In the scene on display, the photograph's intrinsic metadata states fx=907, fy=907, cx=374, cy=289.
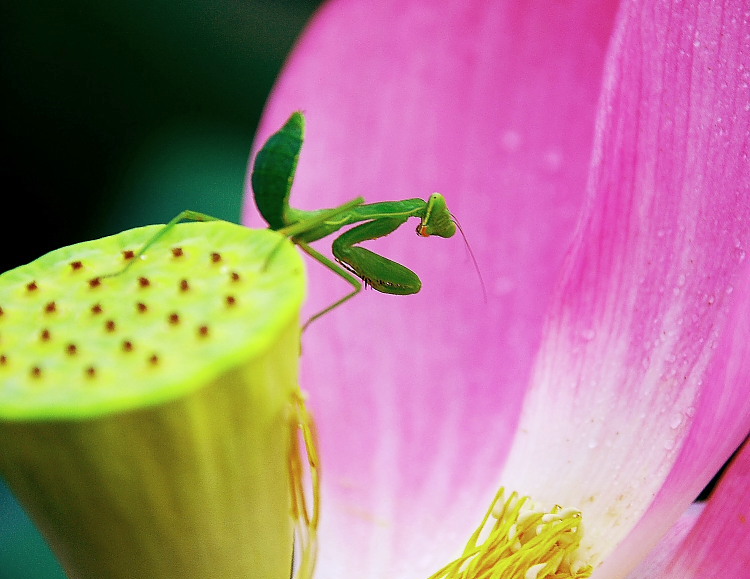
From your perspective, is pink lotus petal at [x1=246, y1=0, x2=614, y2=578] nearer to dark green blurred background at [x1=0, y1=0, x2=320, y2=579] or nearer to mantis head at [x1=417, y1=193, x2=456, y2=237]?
mantis head at [x1=417, y1=193, x2=456, y2=237]

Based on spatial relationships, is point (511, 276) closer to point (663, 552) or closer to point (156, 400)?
point (663, 552)

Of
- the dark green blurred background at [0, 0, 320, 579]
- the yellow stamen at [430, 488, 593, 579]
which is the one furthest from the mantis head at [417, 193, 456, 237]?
the dark green blurred background at [0, 0, 320, 579]

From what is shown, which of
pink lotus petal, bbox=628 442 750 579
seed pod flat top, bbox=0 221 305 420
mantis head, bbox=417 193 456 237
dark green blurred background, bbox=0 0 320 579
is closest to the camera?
seed pod flat top, bbox=0 221 305 420

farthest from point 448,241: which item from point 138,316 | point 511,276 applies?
point 138,316

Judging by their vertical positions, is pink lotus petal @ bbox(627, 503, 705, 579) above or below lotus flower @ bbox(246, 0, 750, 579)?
below

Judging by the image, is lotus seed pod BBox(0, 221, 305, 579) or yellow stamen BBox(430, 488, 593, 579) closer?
lotus seed pod BBox(0, 221, 305, 579)

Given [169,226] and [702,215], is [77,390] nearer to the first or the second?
[169,226]
